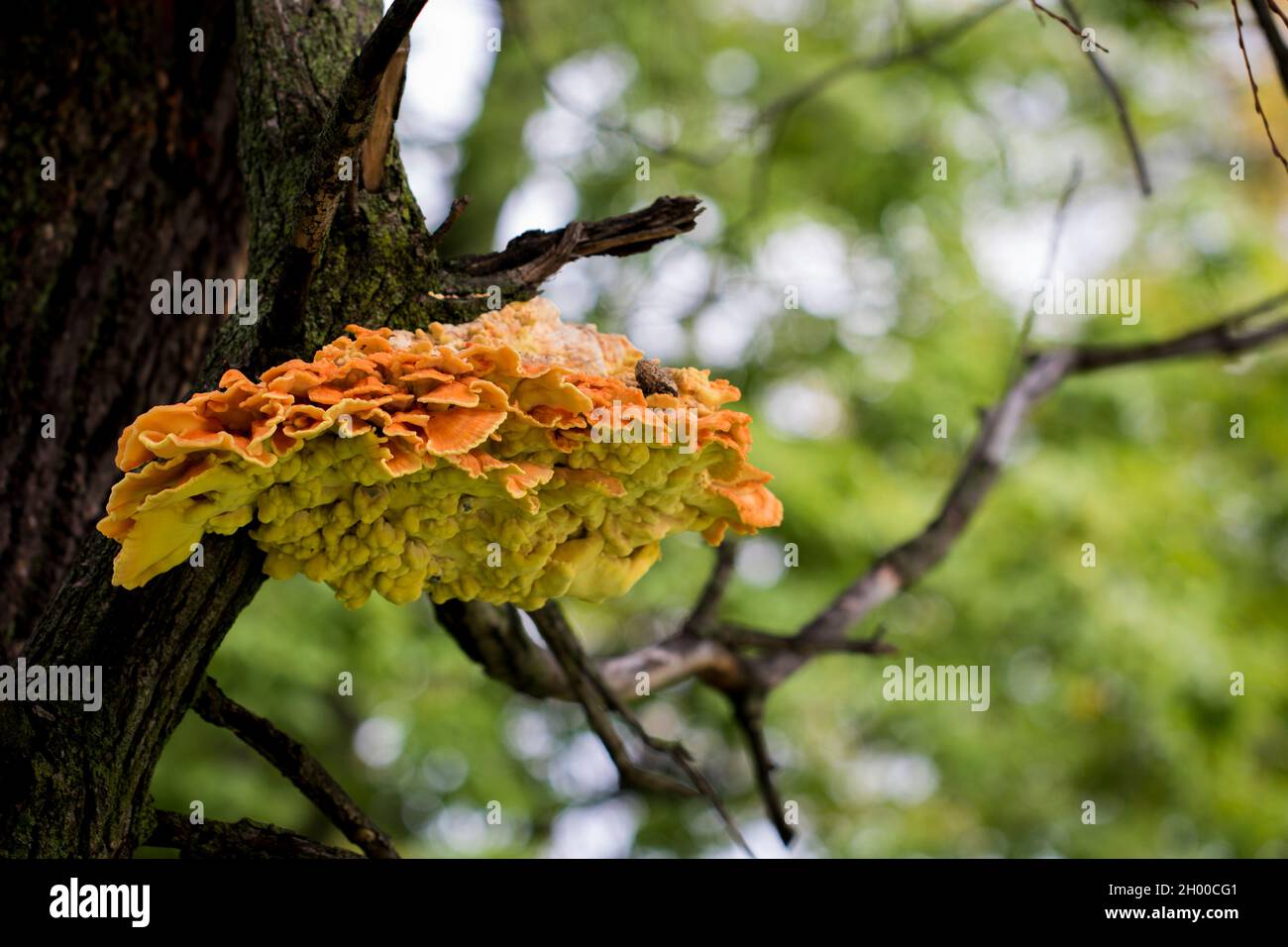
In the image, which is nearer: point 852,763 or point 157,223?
point 157,223

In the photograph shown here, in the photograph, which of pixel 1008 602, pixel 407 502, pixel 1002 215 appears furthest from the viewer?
pixel 1002 215

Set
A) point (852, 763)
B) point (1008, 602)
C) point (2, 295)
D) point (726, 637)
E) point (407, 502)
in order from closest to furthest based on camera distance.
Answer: point (407, 502)
point (2, 295)
point (726, 637)
point (1008, 602)
point (852, 763)

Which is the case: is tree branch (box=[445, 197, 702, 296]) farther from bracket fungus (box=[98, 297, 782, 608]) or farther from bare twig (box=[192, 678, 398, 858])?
bare twig (box=[192, 678, 398, 858])

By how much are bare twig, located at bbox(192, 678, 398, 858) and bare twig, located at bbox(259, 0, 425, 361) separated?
716mm

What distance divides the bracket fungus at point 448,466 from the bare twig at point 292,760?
45 centimetres

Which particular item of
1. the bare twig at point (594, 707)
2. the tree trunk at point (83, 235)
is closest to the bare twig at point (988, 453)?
the bare twig at point (594, 707)

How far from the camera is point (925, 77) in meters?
8.34

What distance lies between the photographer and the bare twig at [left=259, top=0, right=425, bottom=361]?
5.44 ft

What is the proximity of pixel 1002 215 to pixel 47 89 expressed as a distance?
7.49 meters

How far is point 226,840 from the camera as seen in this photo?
2.19 metres

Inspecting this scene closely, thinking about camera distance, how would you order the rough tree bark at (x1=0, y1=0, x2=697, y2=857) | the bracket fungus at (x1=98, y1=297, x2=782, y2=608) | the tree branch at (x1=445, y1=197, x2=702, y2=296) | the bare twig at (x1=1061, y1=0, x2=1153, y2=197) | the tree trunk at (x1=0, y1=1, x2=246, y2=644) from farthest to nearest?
the tree trunk at (x1=0, y1=1, x2=246, y2=644) < the bare twig at (x1=1061, y1=0, x2=1153, y2=197) < the tree branch at (x1=445, y1=197, x2=702, y2=296) < the rough tree bark at (x1=0, y1=0, x2=697, y2=857) < the bracket fungus at (x1=98, y1=297, x2=782, y2=608)

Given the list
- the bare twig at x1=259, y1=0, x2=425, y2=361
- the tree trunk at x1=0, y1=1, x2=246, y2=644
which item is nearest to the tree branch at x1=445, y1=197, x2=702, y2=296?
the bare twig at x1=259, y1=0, x2=425, y2=361

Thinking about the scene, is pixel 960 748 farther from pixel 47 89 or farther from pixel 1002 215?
pixel 47 89
